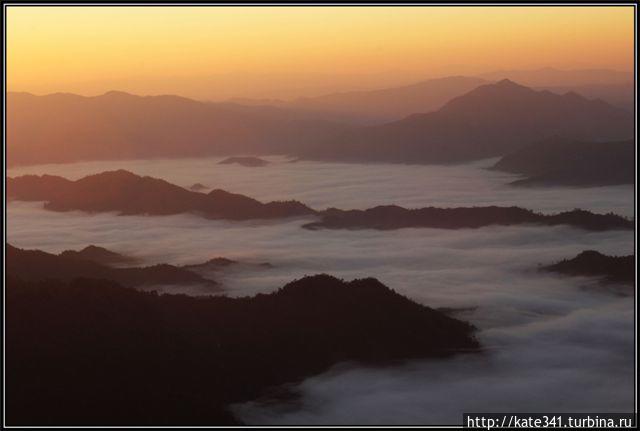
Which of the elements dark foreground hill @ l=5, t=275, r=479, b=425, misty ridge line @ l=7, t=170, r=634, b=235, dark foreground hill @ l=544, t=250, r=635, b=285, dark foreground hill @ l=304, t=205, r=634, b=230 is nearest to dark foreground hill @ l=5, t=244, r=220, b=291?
dark foreground hill @ l=5, t=275, r=479, b=425

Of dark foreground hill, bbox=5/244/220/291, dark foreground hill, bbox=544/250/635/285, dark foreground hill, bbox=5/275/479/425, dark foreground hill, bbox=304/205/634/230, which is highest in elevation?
dark foreground hill, bbox=304/205/634/230

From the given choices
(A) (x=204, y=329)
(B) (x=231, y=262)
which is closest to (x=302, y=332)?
(A) (x=204, y=329)

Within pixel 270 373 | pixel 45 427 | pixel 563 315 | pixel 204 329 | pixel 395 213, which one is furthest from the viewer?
pixel 395 213

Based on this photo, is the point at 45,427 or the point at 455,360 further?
the point at 455,360

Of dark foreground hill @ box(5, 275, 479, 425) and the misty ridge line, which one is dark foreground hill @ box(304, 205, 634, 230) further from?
dark foreground hill @ box(5, 275, 479, 425)

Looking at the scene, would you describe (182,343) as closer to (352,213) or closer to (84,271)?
(84,271)

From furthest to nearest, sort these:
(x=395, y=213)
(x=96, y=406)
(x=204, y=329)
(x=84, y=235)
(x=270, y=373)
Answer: (x=395, y=213) < (x=84, y=235) < (x=204, y=329) < (x=270, y=373) < (x=96, y=406)

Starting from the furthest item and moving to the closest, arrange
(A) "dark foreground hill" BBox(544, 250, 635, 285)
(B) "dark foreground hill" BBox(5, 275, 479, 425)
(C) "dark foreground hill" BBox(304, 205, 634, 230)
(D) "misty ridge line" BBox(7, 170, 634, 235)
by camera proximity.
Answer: (D) "misty ridge line" BBox(7, 170, 634, 235)
(C) "dark foreground hill" BBox(304, 205, 634, 230)
(A) "dark foreground hill" BBox(544, 250, 635, 285)
(B) "dark foreground hill" BBox(5, 275, 479, 425)

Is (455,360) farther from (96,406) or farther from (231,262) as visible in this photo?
(231,262)
